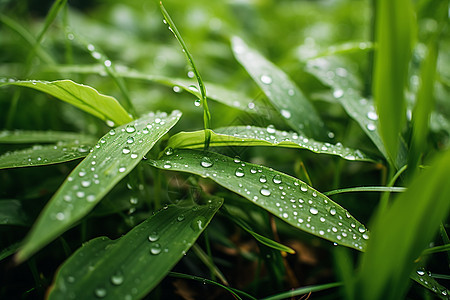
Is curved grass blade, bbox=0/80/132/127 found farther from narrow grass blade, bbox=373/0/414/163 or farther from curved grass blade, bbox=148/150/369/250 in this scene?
narrow grass blade, bbox=373/0/414/163

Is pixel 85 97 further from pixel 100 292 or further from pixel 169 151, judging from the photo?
pixel 100 292

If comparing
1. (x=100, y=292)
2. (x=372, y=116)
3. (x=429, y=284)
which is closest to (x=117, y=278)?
(x=100, y=292)

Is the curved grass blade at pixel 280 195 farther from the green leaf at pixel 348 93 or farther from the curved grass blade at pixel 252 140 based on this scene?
the green leaf at pixel 348 93

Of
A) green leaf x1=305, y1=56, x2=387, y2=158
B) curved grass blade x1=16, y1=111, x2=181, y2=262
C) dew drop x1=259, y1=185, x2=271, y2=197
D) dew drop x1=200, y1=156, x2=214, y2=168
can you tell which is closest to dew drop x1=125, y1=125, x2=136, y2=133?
curved grass blade x1=16, y1=111, x2=181, y2=262

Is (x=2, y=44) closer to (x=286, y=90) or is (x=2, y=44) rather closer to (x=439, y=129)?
(x=286, y=90)

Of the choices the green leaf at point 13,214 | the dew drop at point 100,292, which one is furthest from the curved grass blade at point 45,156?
the dew drop at point 100,292

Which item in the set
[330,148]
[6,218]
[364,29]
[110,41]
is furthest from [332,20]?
[6,218]
